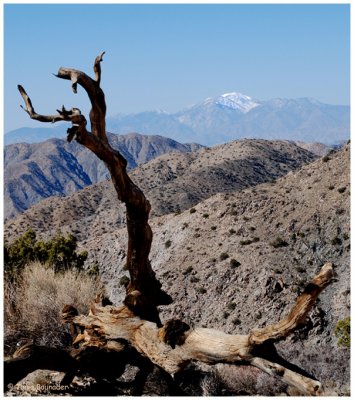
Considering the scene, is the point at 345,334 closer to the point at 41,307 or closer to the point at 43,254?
the point at 41,307

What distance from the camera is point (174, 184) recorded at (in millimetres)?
89000

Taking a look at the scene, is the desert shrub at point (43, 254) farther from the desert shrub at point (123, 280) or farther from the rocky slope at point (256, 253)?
the desert shrub at point (123, 280)

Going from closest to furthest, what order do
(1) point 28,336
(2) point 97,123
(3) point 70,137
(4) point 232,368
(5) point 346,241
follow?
(3) point 70,137 → (2) point 97,123 → (4) point 232,368 → (1) point 28,336 → (5) point 346,241

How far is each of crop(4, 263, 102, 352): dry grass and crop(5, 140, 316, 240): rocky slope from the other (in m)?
54.7

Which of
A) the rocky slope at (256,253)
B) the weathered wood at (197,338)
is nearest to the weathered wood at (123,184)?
the weathered wood at (197,338)

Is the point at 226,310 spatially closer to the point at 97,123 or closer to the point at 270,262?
the point at 270,262

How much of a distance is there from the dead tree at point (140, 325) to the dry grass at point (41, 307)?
10.3 feet

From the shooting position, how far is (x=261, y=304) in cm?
3222

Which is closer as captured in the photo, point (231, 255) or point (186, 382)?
point (186, 382)

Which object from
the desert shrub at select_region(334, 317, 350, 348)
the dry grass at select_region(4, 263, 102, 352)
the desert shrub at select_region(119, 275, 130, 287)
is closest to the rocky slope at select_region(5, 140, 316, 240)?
the desert shrub at select_region(119, 275, 130, 287)

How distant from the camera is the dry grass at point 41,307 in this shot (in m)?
16.0

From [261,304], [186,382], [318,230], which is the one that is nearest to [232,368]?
[186,382]

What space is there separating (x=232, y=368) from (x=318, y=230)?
996 inches

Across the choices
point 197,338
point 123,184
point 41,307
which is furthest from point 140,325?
point 41,307
